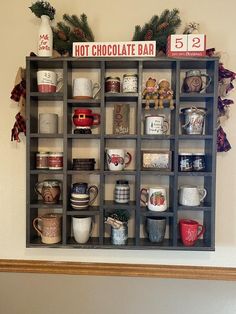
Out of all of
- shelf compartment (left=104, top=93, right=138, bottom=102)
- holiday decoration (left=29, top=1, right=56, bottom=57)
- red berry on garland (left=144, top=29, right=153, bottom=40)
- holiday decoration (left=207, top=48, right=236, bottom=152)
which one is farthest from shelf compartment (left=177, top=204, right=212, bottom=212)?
holiday decoration (left=29, top=1, right=56, bottom=57)

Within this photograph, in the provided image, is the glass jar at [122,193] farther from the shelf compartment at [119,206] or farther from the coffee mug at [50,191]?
the coffee mug at [50,191]

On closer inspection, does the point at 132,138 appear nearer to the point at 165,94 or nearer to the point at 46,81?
the point at 165,94

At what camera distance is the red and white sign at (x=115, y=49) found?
1054 millimetres

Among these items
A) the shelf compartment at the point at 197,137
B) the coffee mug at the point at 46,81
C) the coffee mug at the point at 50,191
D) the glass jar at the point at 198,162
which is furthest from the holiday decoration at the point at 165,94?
the coffee mug at the point at 50,191

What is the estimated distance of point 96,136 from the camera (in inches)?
42.1

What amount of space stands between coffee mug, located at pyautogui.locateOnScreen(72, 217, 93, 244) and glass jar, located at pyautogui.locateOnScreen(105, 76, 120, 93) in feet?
1.86

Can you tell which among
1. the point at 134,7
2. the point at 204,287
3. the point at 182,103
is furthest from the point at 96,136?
the point at 204,287

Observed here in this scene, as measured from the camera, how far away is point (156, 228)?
110 centimetres

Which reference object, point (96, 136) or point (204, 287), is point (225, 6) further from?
point (204, 287)

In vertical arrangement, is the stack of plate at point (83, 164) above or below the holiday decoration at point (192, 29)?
below

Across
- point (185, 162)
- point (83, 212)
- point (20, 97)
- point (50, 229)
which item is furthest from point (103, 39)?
point (50, 229)

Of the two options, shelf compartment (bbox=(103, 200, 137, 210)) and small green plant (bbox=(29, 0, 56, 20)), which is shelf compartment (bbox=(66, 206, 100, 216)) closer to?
shelf compartment (bbox=(103, 200, 137, 210))

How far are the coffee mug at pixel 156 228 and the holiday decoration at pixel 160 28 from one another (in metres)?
0.74

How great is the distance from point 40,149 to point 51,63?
39cm
